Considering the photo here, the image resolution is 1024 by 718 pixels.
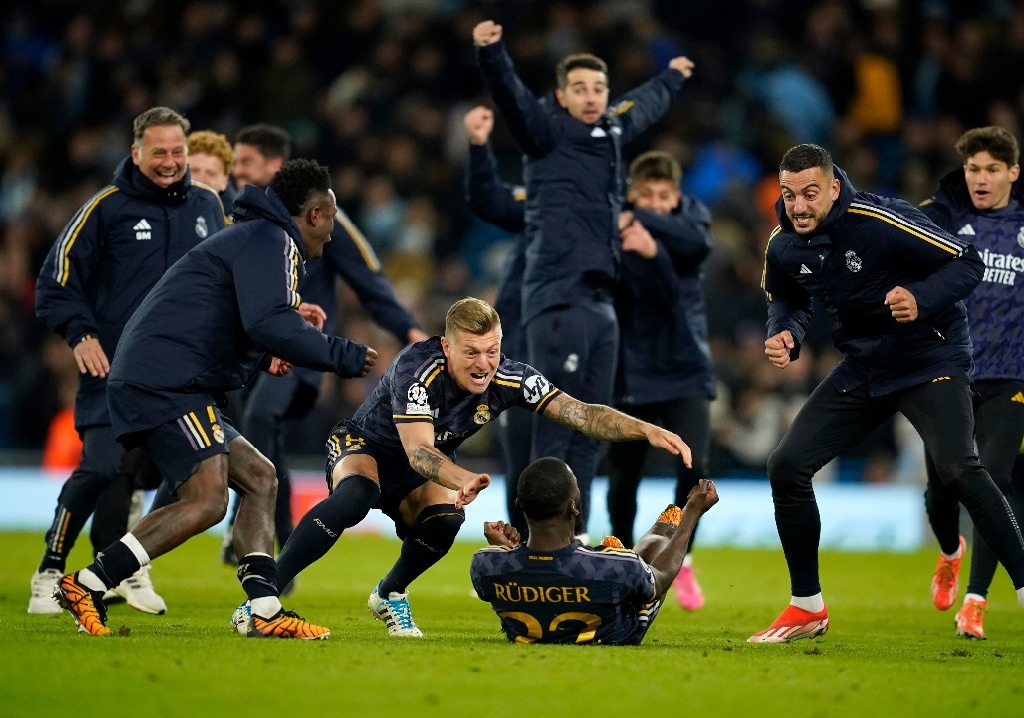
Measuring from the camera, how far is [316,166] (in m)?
6.95

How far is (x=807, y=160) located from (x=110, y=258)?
12.5 feet

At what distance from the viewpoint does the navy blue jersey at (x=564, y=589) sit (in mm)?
6312

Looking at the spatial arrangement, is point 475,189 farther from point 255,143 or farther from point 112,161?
point 112,161

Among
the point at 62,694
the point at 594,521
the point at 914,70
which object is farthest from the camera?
the point at 914,70

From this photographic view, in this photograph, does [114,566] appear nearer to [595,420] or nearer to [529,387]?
[529,387]

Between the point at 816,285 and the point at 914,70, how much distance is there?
1177 cm

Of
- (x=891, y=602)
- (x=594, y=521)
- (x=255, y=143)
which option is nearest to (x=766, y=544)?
(x=594, y=521)

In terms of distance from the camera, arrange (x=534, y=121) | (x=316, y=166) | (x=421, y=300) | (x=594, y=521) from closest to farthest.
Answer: (x=316, y=166), (x=534, y=121), (x=594, y=521), (x=421, y=300)

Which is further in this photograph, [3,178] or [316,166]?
[3,178]

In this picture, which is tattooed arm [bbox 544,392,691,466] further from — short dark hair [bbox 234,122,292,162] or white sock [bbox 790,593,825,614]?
short dark hair [bbox 234,122,292,162]

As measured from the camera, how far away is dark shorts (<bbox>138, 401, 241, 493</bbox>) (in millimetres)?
6680

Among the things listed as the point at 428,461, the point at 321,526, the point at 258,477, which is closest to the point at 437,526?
the point at 321,526

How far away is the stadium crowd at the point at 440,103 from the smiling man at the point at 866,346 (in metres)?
8.22

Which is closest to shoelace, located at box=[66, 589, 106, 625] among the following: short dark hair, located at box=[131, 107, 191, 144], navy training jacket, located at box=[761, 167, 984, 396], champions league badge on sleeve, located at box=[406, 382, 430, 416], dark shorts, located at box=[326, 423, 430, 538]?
dark shorts, located at box=[326, 423, 430, 538]
